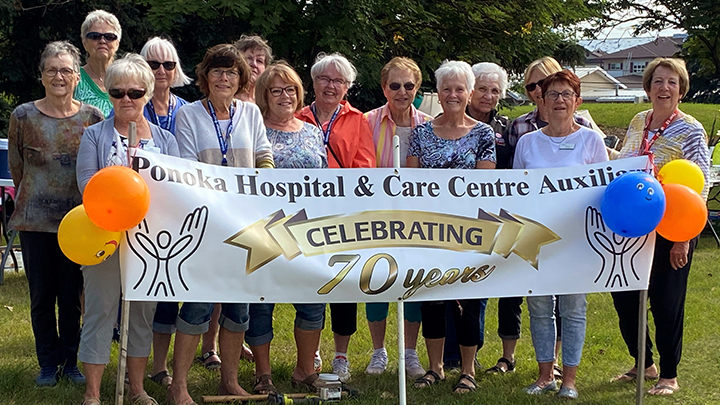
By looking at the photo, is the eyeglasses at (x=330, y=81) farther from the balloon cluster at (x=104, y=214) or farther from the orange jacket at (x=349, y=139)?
the balloon cluster at (x=104, y=214)

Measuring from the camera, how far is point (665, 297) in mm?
4863

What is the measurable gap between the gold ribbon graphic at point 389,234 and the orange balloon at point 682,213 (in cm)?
66

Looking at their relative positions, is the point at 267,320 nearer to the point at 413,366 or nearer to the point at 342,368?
the point at 342,368

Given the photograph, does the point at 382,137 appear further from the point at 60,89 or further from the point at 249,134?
the point at 60,89

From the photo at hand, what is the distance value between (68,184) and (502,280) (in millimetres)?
2707

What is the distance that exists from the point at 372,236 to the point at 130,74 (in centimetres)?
161

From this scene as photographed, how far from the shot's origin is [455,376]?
528cm

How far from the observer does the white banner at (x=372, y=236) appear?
4.00m

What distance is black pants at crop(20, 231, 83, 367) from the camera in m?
4.69

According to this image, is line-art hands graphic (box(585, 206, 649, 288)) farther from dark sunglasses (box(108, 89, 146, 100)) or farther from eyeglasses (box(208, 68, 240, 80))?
dark sunglasses (box(108, 89, 146, 100))

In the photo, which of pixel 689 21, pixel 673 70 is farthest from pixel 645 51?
pixel 673 70

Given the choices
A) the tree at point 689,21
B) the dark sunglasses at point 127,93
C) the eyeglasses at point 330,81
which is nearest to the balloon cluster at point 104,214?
the dark sunglasses at point 127,93

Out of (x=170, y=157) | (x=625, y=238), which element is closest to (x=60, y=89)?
(x=170, y=157)

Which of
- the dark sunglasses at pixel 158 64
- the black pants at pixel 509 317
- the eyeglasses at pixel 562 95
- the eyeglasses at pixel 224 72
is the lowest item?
the black pants at pixel 509 317
